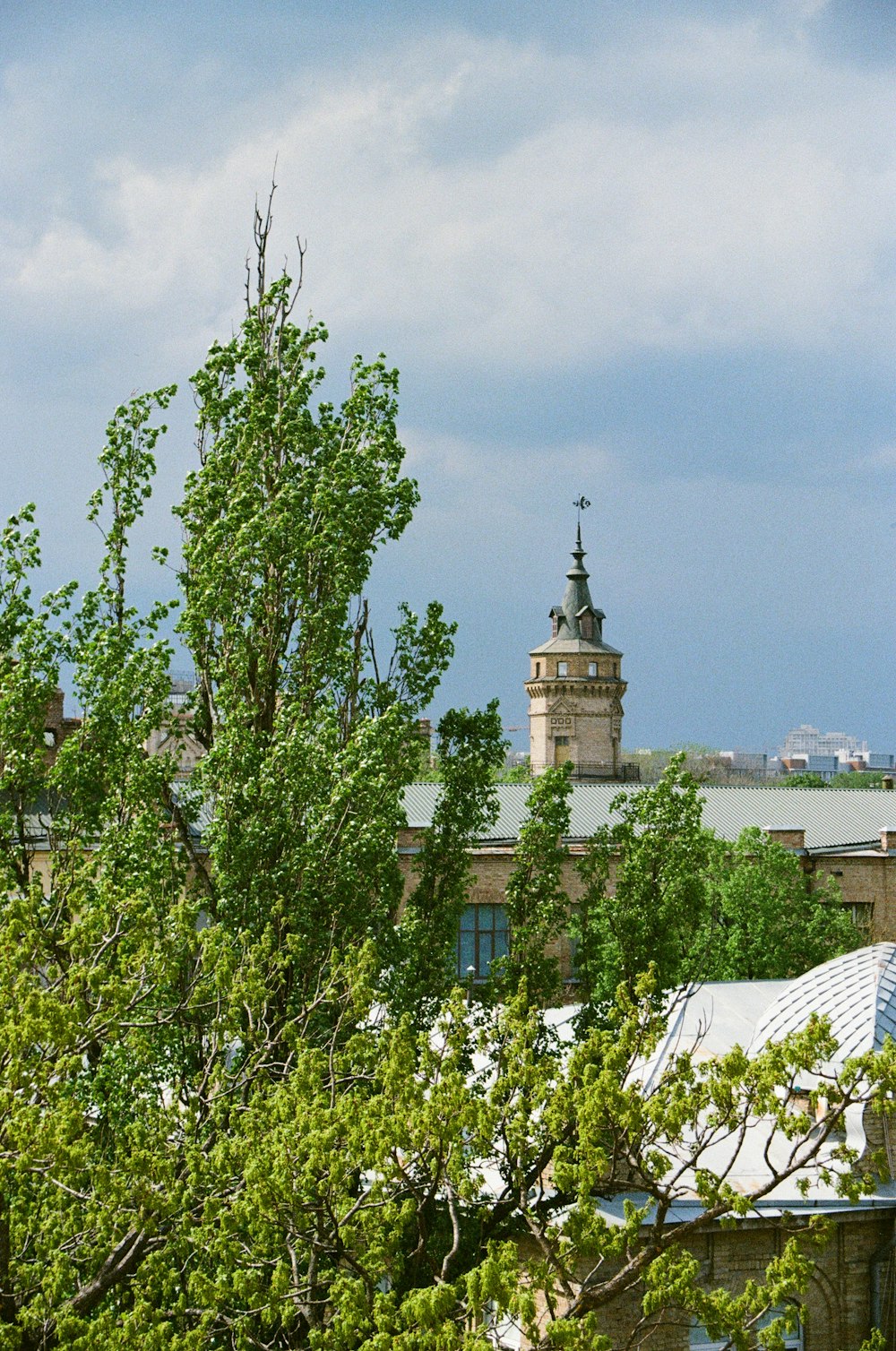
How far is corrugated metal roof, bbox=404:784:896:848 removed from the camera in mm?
48000

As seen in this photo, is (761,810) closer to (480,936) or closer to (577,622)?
(480,936)

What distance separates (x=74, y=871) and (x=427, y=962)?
4312mm

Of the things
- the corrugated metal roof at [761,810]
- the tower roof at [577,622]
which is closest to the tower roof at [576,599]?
the tower roof at [577,622]

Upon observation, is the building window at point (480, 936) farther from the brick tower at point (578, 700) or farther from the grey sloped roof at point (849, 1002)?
the brick tower at point (578, 700)

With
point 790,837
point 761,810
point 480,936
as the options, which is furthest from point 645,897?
point 761,810

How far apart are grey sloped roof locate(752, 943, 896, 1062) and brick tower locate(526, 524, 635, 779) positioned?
63.5 m

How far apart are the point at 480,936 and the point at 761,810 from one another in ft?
46.4

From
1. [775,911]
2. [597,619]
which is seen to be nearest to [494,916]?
[775,911]

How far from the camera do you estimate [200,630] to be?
18016mm

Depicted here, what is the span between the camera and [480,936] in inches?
1732

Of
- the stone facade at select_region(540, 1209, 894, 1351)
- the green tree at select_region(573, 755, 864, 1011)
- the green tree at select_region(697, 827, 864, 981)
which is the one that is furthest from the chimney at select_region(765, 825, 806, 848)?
the stone facade at select_region(540, 1209, 894, 1351)

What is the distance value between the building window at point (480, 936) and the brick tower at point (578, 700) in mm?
42721

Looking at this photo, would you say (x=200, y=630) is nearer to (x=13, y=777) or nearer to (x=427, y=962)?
(x=13, y=777)

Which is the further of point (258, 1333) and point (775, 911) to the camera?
point (775, 911)
